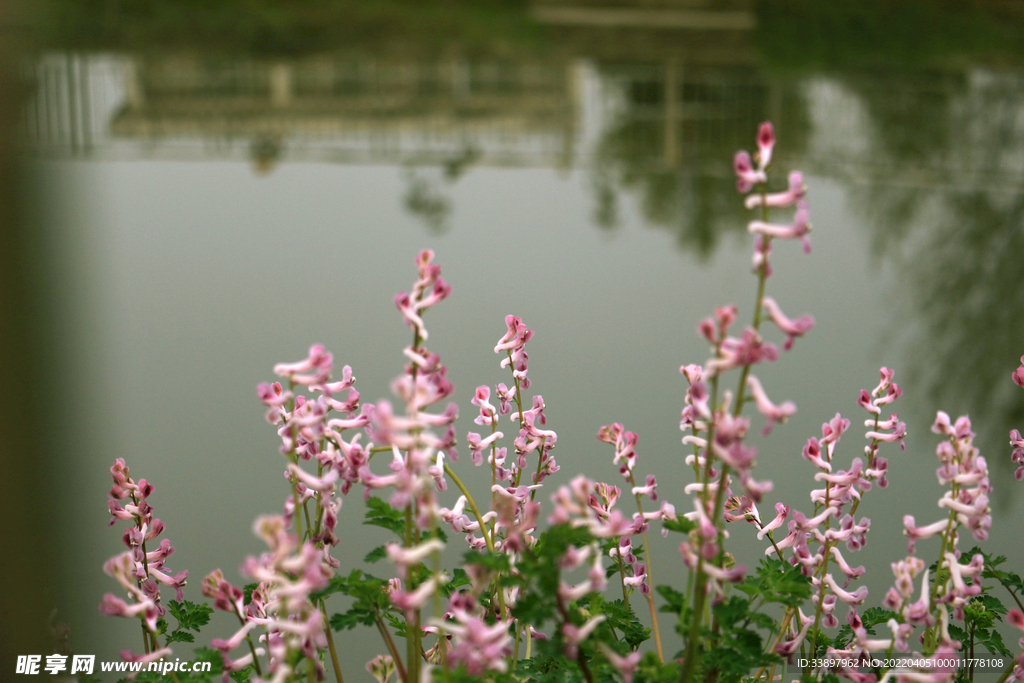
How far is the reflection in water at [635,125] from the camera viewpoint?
4.16 meters

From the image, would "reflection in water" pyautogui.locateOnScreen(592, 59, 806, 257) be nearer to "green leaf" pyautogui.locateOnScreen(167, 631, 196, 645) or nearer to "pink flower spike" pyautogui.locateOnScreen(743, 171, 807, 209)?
"green leaf" pyautogui.locateOnScreen(167, 631, 196, 645)

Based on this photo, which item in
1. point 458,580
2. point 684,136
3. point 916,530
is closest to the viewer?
point 916,530

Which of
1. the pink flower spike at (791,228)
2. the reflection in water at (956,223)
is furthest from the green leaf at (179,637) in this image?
the reflection in water at (956,223)

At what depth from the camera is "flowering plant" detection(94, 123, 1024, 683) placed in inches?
18.6

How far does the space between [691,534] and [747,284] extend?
3.04 metres

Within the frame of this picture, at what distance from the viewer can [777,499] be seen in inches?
64.5

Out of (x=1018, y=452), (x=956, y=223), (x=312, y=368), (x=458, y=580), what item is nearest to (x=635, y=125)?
(x=956, y=223)

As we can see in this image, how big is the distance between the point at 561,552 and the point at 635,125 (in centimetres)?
581

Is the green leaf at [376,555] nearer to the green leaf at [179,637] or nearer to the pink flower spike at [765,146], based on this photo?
the green leaf at [179,637]

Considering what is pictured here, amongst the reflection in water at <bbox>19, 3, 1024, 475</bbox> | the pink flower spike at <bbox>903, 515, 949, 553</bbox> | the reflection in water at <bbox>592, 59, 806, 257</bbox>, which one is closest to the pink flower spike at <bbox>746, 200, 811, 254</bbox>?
the pink flower spike at <bbox>903, 515, 949, 553</bbox>

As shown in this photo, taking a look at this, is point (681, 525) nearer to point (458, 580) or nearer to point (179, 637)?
point (458, 580)

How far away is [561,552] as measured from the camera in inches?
20.5

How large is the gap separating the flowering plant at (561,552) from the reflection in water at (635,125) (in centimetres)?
301

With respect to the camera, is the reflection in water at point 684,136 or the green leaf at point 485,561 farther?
the reflection in water at point 684,136
